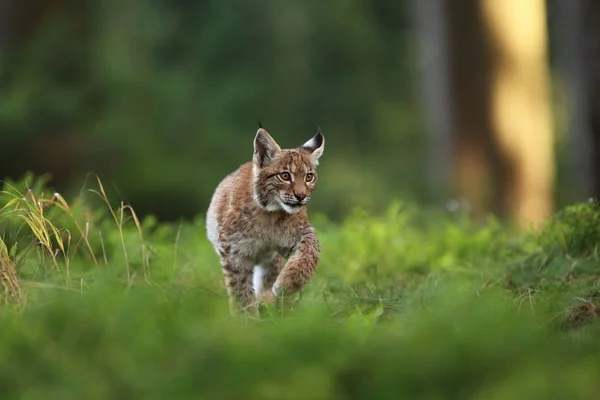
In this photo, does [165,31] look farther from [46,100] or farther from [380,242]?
[380,242]

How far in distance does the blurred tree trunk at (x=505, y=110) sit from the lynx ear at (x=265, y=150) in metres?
9.67

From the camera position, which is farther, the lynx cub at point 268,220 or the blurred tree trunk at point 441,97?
the blurred tree trunk at point 441,97

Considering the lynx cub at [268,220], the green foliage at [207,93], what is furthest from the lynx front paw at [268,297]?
the green foliage at [207,93]

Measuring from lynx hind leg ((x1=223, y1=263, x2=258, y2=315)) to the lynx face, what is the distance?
0.42 meters

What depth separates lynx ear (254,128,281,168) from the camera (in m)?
7.88

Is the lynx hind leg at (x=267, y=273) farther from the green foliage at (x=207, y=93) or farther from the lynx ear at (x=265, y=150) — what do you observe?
the green foliage at (x=207, y=93)

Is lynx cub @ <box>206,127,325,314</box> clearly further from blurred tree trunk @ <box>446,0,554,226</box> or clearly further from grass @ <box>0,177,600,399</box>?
blurred tree trunk @ <box>446,0,554,226</box>

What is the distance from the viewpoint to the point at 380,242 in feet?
35.0

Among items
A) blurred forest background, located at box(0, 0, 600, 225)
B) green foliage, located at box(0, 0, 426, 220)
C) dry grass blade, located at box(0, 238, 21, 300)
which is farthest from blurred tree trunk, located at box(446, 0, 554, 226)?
dry grass blade, located at box(0, 238, 21, 300)

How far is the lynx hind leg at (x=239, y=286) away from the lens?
7684mm

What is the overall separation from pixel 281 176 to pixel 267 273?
0.90m

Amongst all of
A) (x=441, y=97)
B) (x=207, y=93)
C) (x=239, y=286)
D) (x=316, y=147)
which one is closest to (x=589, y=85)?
(x=441, y=97)

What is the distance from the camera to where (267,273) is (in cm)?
845

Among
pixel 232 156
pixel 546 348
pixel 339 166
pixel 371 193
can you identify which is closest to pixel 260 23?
pixel 339 166
